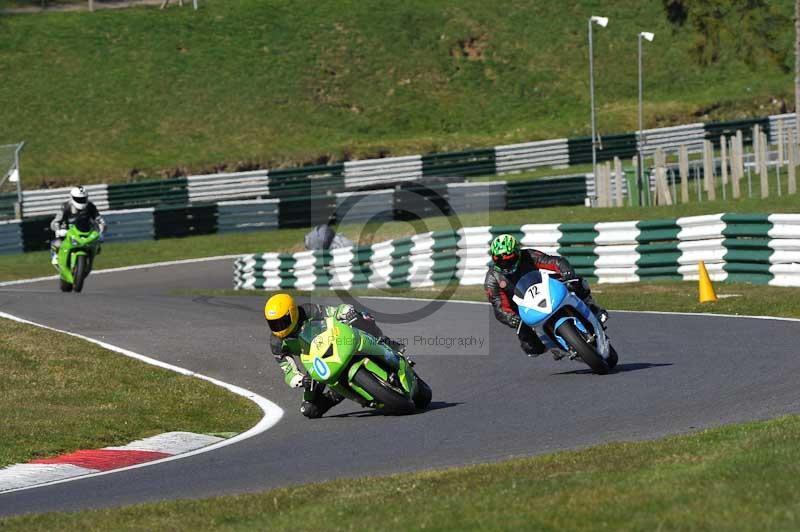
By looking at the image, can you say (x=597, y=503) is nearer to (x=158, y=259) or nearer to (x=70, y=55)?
(x=158, y=259)

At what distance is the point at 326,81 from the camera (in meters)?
51.2

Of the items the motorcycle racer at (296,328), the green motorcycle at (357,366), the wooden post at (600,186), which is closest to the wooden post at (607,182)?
the wooden post at (600,186)

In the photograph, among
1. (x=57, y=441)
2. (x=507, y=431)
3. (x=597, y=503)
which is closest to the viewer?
(x=597, y=503)

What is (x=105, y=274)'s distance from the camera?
30172 millimetres

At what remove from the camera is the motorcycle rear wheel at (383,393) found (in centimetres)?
1101

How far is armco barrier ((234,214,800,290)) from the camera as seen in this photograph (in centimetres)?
1900

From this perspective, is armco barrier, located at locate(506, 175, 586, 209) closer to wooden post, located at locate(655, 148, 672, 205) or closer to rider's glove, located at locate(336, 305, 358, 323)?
wooden post, located at locate(655, 148, 672, 205)

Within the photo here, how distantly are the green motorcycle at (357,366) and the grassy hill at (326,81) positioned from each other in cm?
3386

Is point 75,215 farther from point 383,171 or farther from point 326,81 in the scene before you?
point 326,81

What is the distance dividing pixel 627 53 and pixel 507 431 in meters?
45.3

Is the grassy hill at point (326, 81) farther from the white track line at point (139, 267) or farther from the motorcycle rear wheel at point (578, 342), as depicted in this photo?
the motorcycle rear wheel at point (578, 342)

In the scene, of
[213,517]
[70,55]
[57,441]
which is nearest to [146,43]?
[70,55]

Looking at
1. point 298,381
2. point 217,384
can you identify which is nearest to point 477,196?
point 217,384

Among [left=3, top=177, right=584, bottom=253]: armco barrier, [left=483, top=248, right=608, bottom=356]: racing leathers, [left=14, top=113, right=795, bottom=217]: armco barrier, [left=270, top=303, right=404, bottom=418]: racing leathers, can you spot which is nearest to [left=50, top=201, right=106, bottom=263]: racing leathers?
[left=3, top=177, right=584, bottom=253]: armco barrier
